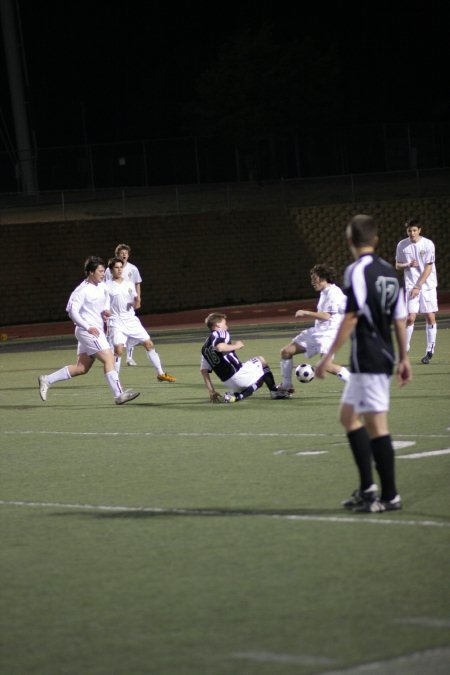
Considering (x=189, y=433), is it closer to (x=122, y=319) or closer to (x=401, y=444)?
(x=401, y=444)

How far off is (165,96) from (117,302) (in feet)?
143

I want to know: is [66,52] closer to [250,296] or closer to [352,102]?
[352,102]

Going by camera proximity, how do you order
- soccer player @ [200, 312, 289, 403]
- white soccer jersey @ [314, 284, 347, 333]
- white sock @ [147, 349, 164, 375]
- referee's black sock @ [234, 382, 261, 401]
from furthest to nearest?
white sock @ [147, 349, 164, 375] < referee's black sock @ [234, 382, 261, 401] < soccer player @ [200, 312, 289, 403] < white soccer jersey @ [314, 284, 347, 333]

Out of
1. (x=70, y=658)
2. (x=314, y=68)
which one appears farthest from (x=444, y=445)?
(x=314, y=68)

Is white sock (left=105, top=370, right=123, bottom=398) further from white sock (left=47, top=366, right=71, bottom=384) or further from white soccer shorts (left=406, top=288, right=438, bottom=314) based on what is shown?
white soccer shorts (left=406, top=288, right=438, bottom=314)

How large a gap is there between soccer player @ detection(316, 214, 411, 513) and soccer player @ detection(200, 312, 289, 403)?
258 inches

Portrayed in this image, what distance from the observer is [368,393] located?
8.15 metres

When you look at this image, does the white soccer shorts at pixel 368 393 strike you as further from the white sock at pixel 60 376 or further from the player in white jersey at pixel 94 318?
the white sock at pixel 60 376

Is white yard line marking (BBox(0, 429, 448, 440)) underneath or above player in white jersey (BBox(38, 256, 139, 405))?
underneath

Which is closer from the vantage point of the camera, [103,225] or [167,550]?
[167,550]

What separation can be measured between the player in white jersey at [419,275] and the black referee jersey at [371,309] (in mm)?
10616

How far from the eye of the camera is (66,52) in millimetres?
61250

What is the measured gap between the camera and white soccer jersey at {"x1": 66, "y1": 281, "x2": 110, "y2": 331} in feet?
52.0

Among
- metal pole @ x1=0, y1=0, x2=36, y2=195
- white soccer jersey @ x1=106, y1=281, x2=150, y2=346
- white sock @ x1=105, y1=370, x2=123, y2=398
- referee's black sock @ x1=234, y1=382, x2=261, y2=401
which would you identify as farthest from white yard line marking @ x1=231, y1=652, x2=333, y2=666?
metal pole @ x1=0, y1=0, x2=36, y2=195
